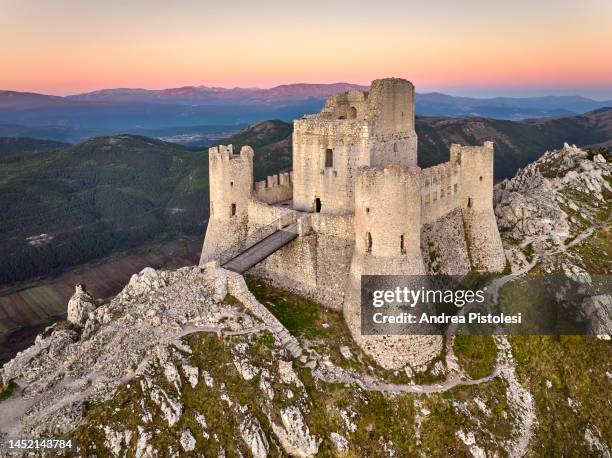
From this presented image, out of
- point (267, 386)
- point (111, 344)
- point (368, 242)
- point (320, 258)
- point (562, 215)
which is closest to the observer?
point (267, 386)

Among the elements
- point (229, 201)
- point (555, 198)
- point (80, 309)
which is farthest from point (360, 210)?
point (555, 198)

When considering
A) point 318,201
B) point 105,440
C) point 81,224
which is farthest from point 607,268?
point 81,224

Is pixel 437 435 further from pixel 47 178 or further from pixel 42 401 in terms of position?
pixel 47 178

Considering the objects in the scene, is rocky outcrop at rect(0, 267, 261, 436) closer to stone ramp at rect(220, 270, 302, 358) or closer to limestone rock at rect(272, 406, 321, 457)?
stone ramp at rect(220, 270, 302, 358)

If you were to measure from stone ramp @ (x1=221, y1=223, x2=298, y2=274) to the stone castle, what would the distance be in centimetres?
15

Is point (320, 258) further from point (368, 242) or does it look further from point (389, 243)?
point (389, 243)

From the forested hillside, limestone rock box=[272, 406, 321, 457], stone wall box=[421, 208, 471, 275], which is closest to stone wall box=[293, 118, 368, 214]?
stone wall box=[421, 208, 471, 275]

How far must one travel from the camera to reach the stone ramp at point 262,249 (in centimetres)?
3634

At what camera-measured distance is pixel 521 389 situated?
3666cm

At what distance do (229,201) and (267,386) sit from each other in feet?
60.7

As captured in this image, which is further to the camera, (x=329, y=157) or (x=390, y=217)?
(x=329, y=157)

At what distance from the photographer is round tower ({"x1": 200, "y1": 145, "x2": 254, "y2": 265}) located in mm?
43875

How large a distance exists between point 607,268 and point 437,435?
29.4 meters

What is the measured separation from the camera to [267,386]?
99.7 ft
